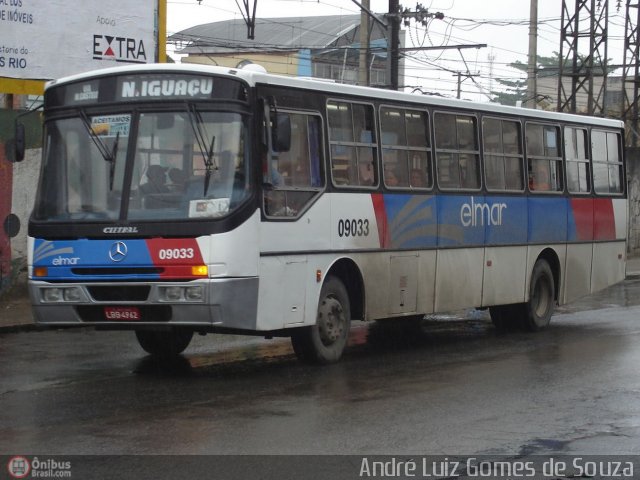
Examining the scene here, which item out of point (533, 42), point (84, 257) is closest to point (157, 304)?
point (84, 257)

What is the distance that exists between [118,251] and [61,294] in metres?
0.78

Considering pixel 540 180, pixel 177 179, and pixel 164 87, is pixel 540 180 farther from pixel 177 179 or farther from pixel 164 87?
pixel 177 179

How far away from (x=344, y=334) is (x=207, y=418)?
3.83m

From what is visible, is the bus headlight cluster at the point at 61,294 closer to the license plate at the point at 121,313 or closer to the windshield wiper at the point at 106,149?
the license plate at the point at 121,313

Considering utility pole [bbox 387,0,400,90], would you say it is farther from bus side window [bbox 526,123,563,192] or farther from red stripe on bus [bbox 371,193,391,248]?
red stripe on bus [bbox 371,193,391,248]

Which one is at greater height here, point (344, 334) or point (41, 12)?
point (41, 12)

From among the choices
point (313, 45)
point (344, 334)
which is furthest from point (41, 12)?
point (313, 45)

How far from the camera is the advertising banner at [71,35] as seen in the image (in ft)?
62.8

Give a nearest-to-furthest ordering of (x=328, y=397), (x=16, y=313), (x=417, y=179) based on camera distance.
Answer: (x=328, y=397), (x=417, y=179), (x=16, y=313)

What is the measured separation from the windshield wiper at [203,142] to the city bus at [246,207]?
12mm

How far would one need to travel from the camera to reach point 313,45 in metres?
72.1

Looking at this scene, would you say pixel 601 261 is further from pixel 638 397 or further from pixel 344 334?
pixel 638 397

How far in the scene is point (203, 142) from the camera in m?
11.4

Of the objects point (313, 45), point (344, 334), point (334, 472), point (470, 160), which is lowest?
point (334, 472)
